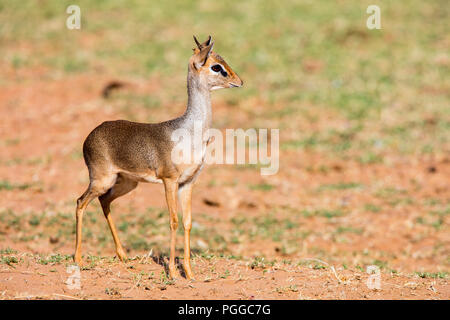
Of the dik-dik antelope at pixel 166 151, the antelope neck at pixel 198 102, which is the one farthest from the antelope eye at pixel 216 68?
the antelope neck at pixel 198 102

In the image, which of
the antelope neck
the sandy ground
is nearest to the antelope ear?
the antelope neck

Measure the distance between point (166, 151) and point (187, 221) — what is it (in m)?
0.70

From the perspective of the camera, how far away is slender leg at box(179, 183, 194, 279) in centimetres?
620

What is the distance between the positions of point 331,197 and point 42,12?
42.4ft

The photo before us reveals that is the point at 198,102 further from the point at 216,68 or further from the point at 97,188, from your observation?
the point at 97,188

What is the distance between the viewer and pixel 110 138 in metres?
6.52

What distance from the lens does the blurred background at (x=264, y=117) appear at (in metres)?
9.42

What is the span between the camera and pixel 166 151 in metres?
6.19

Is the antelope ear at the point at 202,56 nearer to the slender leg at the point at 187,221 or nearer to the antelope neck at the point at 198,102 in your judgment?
A: the antelope neck at the point at 198,102
